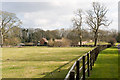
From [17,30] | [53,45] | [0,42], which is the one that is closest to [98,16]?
[53,45]

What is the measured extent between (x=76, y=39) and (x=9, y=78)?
49292mm

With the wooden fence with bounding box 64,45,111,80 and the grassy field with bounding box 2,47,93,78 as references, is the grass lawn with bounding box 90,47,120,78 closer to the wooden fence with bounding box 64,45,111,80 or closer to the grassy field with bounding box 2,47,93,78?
the wooden fence with bounding box 64,45,111,80

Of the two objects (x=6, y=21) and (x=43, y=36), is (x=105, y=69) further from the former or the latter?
(x=43, y=36)

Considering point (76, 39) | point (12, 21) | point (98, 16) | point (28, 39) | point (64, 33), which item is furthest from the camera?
point (64, 33)

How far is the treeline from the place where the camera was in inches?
1799

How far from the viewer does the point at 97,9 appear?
40.1 m

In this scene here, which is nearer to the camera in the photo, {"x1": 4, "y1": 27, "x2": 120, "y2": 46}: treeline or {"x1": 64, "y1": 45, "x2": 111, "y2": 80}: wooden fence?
{"x1": 64, "y1": 45, "x2": 111, "y2": 80}: wooden fence

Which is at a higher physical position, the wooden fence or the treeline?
the treeline

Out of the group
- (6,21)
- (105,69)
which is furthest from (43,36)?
(105,69)

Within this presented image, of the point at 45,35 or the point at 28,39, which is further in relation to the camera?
the point at 45,35

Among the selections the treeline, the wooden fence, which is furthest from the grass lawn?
the treeline

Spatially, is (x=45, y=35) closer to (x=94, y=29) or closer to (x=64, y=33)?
(x=64, y=33)

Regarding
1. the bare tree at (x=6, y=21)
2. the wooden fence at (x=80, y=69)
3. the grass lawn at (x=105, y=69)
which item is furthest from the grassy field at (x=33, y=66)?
the bare tree at (x=6, y=21)

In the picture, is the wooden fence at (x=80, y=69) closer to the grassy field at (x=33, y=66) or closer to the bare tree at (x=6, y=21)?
the grassy field at (x=33, y=66)
